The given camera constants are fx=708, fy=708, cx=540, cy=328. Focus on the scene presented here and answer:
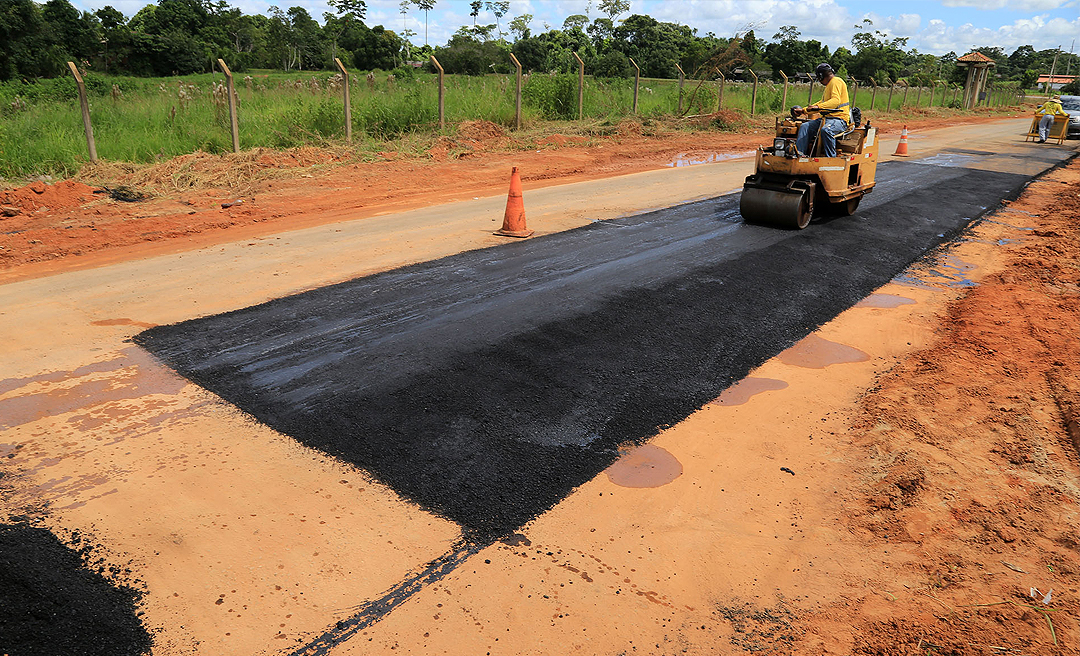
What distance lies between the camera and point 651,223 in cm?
1018

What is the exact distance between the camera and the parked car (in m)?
26.6

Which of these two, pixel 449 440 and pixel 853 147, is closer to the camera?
pixel 449 440

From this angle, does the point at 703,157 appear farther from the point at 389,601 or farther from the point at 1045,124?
the point at 389,601

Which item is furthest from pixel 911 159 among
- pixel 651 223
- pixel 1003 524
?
pixel 1003 524

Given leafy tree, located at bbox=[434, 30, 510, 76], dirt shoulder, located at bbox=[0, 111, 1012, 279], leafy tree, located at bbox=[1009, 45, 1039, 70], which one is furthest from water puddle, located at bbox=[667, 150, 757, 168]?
leafy tree, located at bbox=[1009, 45, 1039, 70]

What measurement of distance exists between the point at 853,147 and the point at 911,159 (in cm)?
1080

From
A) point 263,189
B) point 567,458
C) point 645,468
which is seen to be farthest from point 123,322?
point 263,189

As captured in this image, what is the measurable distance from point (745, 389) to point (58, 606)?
414 centimetres

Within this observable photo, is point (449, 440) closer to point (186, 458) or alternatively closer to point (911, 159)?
point (186, 458)

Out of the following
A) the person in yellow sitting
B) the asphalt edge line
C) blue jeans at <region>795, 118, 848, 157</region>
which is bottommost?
the asphalt edge line

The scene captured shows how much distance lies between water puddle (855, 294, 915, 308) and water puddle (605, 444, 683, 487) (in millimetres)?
3894

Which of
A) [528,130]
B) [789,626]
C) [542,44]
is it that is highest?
[542,44]

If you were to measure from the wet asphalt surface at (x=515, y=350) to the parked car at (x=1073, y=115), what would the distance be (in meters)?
23.8

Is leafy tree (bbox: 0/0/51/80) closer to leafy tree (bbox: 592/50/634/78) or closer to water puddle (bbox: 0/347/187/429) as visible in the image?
leafy tree (bbox: 592/50/634/78)
